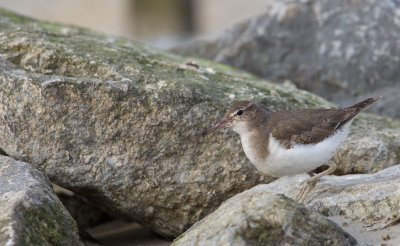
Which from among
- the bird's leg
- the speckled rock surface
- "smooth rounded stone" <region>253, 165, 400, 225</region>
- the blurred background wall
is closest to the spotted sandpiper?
the bird's leg

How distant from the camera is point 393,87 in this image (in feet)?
32.7

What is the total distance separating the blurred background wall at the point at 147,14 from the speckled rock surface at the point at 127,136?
8271mm

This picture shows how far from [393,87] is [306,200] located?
343 centimetres

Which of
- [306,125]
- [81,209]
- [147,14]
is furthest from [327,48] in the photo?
[147,14]

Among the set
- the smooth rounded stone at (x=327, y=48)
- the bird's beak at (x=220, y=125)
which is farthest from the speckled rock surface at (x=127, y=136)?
the smooth rounded stone at (x=327, y=48)

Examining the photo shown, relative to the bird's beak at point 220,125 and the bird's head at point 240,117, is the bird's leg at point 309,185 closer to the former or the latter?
the bird's head at point 240,117

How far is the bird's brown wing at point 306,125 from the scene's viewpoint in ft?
23.6

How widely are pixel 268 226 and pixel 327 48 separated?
211 inches

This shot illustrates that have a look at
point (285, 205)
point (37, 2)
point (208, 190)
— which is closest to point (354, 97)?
point (208, 190)

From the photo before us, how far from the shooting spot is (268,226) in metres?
5.54

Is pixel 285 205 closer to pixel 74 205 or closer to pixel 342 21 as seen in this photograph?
pixel 74 205

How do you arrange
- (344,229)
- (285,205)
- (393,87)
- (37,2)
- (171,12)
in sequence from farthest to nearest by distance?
(37,2) < (171,12) < (393,87) < (344,229) < (285,205)

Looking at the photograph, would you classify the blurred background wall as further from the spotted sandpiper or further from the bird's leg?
the bird's leg

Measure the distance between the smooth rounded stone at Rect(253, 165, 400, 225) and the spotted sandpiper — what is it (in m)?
0.16
